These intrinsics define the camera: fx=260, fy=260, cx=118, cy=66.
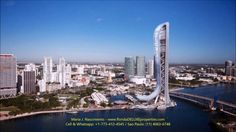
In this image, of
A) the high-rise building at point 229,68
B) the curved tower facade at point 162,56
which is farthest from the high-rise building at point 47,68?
the high-rise building at point 229,68

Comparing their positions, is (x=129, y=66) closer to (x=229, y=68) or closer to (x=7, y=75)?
(x=229, y=68)

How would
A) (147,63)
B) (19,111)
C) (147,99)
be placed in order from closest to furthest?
(19,111) → (147,99) → (147,63)

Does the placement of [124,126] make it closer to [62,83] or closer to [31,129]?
[31,129]

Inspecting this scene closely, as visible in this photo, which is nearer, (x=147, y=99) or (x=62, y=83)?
(x=147, y=99)


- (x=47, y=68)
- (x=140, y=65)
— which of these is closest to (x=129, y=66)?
(x=140, y=65)

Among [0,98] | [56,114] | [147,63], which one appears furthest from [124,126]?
[147,63]
